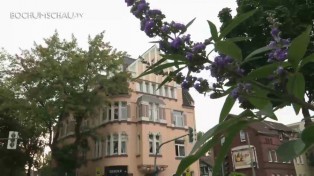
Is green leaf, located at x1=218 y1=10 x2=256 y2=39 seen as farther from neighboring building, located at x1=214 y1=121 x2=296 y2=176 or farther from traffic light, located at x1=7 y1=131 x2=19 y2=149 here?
neighboring building, located at x1=214 y1=121 x2=296 y2=176

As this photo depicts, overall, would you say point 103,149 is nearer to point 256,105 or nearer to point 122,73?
point 122,73

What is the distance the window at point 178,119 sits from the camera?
39781 mm

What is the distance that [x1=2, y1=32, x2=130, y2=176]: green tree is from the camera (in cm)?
3139

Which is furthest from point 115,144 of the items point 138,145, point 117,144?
point 138,145

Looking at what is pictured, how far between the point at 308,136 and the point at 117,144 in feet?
114

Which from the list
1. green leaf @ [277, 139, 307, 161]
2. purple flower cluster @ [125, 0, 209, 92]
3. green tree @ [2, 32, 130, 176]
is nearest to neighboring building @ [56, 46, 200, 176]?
green tree @ [2, 32, 130, 176]

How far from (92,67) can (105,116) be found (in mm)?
6379

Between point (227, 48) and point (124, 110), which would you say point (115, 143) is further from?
point (227, 48)

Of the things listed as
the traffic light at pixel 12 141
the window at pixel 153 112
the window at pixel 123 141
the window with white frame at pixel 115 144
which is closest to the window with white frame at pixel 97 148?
the window with white frame at pixel 115 144

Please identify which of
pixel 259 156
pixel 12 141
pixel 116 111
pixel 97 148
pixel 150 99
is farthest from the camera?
pixel 259 156

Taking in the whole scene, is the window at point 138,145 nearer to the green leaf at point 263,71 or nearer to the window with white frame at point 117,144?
the window with white frame at point 117,144

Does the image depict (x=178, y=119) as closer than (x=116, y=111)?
Answer: No

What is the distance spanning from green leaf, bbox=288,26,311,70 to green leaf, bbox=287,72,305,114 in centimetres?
6

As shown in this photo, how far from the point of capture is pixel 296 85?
1927mm
